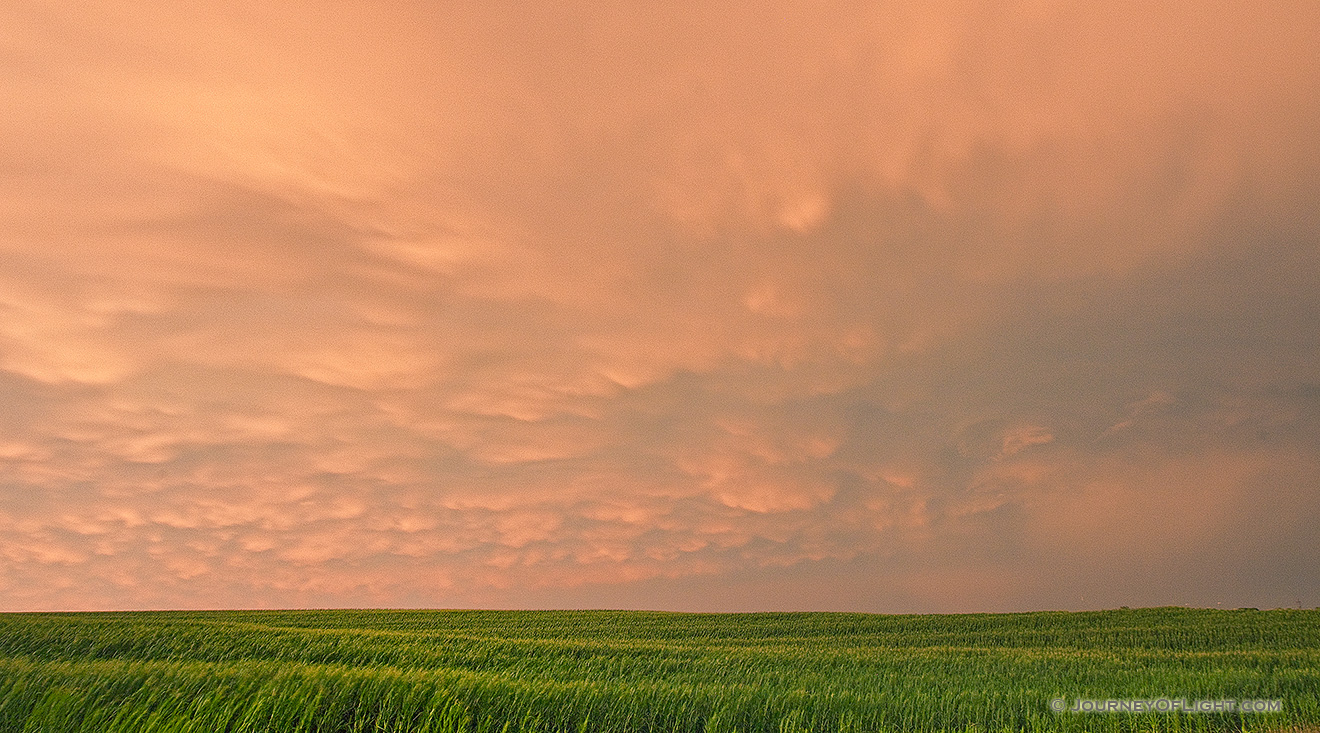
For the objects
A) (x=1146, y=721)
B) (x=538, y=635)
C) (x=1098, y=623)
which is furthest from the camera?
(x=1098, y=623)

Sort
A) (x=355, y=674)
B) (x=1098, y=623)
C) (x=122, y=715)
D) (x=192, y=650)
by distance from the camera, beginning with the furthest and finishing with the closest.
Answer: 1. (x=1098, y=623)
2. (x=192, y=650)
3. (x=355, y=674)
4. (x=122, y=715)

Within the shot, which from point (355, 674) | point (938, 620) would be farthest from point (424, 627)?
point (355, 674)

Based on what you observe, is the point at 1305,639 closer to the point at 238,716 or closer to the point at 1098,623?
the point at 1098,623

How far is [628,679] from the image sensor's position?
17312 mm

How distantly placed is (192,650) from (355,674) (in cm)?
1340

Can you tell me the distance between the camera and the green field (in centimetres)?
1043

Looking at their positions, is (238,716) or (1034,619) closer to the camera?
(238,716)

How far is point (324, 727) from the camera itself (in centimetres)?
1033

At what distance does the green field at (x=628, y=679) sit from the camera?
10.4m

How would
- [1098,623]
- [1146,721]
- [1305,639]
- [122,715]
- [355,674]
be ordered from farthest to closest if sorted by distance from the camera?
[1098,623], [1305,639], [1146,721], [355,674], [122,715]

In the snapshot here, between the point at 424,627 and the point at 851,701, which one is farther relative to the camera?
the point at 424,627

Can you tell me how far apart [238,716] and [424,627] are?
28.9m

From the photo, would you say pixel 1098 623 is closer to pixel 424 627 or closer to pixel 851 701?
pixel 851 701

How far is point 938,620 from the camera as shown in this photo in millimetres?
38250
